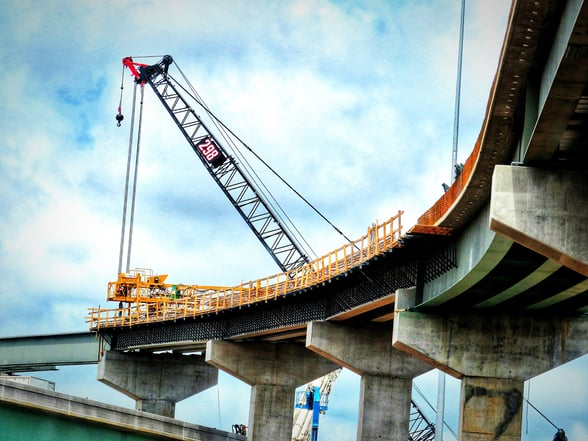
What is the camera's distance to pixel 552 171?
22.6 metres

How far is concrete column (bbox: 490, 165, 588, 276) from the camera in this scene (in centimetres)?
2219

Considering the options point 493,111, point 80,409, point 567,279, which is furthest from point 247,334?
point 493,111

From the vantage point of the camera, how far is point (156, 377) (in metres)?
81.3

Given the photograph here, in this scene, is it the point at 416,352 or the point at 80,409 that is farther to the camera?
the point at 80,409

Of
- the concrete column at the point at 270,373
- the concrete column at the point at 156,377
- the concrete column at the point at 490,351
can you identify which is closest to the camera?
the concrete column at the point at 490,351

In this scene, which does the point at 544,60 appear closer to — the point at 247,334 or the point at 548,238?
the point at 548,238

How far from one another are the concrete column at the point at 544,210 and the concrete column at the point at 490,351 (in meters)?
17.5

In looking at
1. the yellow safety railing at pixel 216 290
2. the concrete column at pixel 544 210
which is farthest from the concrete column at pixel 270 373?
the concrete column at pixel 544 210

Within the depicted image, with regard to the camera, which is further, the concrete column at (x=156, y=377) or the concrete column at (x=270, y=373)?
the concrete column at (x=156, y=377)

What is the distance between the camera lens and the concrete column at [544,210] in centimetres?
2219

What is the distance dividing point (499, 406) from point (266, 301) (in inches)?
810

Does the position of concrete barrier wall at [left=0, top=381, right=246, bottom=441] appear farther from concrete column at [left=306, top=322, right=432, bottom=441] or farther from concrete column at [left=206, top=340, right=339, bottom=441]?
concrete column at [left=206, top=340, right=339, bottom=441]

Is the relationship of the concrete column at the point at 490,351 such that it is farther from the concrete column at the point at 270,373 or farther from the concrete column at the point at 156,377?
the concrete column at the point at 156,377

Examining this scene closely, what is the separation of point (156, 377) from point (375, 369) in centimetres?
3525
